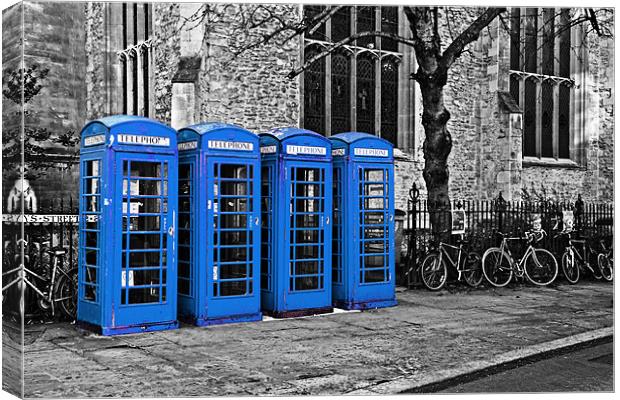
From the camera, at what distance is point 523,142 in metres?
15.6

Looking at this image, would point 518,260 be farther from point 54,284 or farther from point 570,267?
point 54,284

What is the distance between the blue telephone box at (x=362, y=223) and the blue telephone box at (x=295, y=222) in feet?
1.13

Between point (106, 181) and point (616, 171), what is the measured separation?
483 cm

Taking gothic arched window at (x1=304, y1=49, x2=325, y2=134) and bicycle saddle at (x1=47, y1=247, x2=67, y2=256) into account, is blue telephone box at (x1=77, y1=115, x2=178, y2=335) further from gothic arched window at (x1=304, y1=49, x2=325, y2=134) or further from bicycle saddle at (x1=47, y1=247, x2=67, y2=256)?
gothic arched window at (x1=304, y1=49, x2=325, y2=134)

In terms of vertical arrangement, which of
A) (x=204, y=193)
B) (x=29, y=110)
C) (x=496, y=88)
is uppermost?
(x=496, y=88)

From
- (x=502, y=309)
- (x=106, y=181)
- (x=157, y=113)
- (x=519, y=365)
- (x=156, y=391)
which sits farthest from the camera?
(x=157, y=113)

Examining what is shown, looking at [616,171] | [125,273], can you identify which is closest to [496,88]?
[616,171]

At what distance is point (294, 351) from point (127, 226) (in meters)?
1.85

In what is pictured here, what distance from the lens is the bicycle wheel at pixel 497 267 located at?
10906mm

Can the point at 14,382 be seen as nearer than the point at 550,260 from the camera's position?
Yes

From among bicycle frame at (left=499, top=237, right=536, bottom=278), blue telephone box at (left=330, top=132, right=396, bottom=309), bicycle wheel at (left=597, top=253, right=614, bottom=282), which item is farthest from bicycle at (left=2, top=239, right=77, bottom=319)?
bicycle wheel at (left=597, top=253, right=614, bottom=282)

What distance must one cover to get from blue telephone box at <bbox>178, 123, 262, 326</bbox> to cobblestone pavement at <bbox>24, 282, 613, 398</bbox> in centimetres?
29

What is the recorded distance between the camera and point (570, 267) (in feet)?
37.6

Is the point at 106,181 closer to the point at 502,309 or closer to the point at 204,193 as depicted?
the point at 204,193
